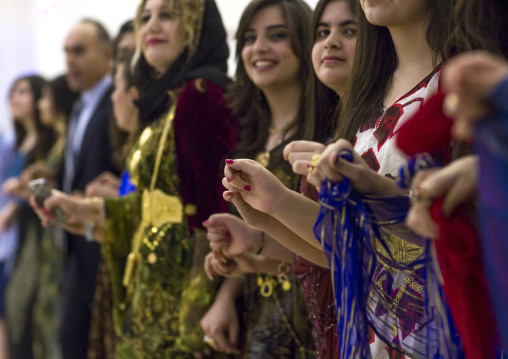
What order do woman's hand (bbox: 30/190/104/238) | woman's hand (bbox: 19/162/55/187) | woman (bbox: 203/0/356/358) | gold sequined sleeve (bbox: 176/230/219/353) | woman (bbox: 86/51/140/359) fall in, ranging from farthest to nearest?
woman's hand (bbox: 19/162/55/187) → woman (bbox: 86/51/140/359) → woman's hand (bbox: 30/190/104/238) → gold sequined sleeve (bbox: 176/230/219/353) → woman (bbox: 203/0/356/358)

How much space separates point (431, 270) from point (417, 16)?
0.57 m

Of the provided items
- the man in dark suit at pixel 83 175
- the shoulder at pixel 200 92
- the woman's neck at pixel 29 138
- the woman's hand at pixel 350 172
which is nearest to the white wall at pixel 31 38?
the woman's neck at pixel 29 138

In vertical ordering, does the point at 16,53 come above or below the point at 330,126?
above

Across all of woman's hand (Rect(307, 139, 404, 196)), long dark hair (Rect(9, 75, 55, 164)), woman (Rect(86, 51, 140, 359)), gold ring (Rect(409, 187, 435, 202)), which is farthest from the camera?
long dark hair (Rect(9, 75, 55, 164))

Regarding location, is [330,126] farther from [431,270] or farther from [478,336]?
[478,336]

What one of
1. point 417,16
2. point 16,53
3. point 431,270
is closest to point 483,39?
point 417,16

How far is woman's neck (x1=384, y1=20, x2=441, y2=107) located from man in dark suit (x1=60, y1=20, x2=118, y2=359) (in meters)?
2.11

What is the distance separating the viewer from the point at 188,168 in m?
2.28

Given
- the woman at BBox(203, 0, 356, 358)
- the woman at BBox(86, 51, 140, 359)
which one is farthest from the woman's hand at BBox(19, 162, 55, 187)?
the woman at BBox(203, 0, 356, 358)

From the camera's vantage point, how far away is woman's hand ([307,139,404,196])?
3.83ft

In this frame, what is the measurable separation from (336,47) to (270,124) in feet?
1.51

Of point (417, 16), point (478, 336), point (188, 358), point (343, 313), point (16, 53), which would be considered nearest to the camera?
point (478, 336)

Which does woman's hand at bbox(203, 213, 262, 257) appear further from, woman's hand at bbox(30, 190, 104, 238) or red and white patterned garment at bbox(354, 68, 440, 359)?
woman's hand at bbox(30, 190, 104, 238)

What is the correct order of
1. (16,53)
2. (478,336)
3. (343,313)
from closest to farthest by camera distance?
(478,336) → (343,313) → (16,53)
